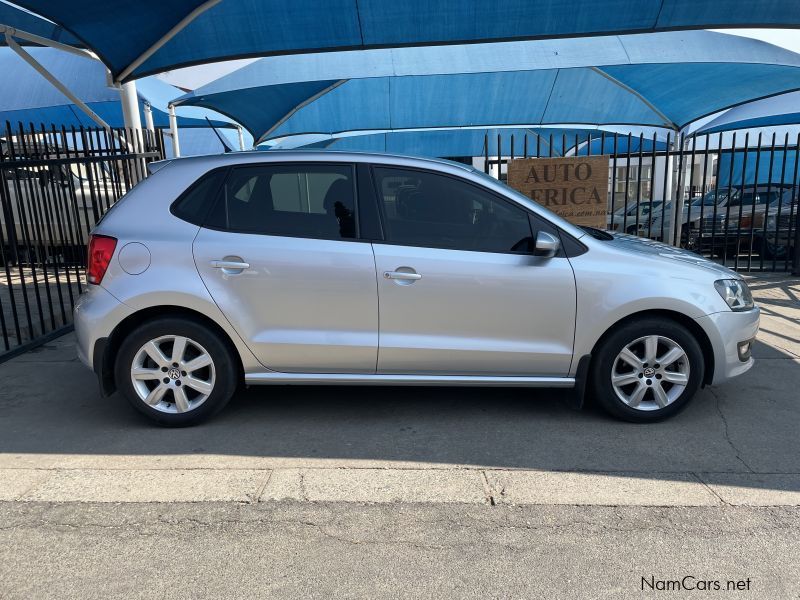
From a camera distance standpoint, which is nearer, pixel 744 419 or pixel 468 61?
pixel 744 419

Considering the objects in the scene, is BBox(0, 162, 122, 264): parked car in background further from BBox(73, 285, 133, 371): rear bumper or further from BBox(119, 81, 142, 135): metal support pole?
BBox(73, 285, 133, 371): rear bumper

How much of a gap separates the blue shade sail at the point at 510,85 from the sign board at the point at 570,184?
5.76 meters

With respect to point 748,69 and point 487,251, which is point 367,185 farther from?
point 748,69

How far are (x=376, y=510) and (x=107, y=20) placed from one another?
22.3ft

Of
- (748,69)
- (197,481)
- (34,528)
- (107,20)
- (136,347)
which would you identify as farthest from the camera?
(748,69)

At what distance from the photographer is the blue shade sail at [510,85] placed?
1169 centimetres

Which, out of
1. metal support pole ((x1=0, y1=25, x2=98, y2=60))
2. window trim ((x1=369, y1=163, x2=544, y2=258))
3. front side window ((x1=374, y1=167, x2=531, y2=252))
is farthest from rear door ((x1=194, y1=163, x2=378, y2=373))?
metal support pole ((x1=0, y1=25, x2=98, y2=60))

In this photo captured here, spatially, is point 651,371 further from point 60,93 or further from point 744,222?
point 60,93

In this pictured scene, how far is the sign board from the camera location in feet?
22.2

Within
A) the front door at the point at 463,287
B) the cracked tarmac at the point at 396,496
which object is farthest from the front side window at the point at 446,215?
the cracked tarmac at the point at 396,496

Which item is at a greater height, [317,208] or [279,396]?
[317,208]

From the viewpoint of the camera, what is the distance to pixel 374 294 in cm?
380

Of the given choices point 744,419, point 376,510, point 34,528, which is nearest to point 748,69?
point 744,419

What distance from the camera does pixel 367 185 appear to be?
398cm
